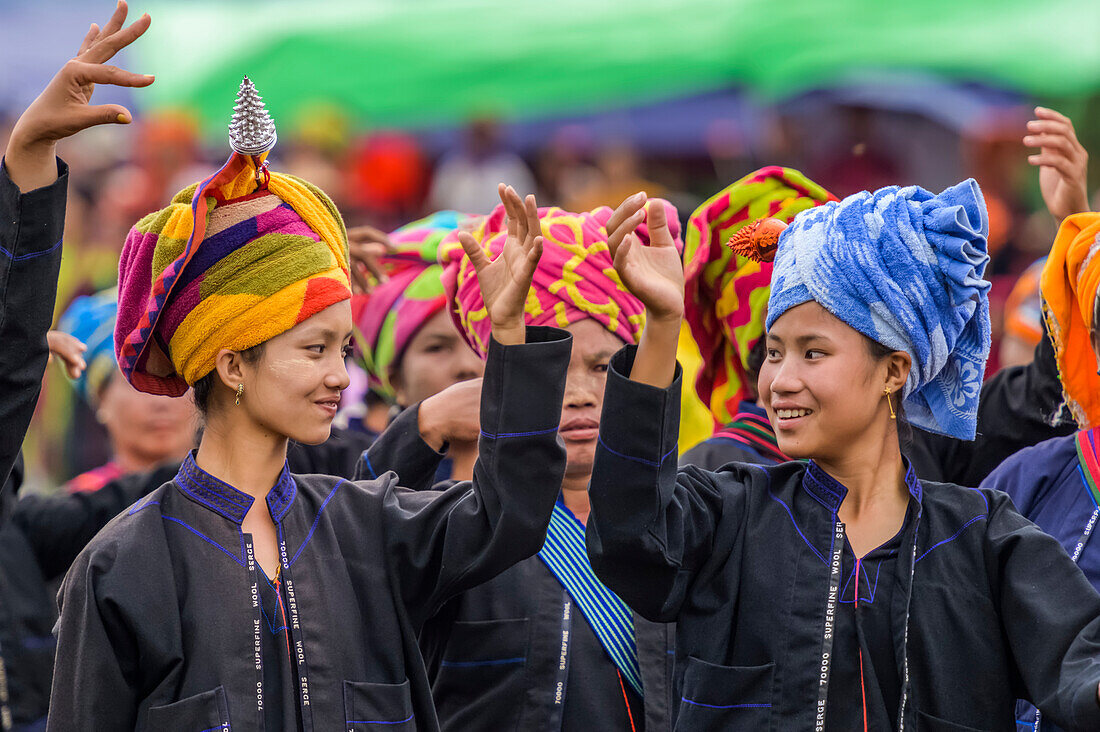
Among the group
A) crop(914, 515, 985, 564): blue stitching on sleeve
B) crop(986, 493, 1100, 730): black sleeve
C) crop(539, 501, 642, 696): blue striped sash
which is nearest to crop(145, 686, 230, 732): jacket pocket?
crop(539, 501, 642, 696): blue striped sash

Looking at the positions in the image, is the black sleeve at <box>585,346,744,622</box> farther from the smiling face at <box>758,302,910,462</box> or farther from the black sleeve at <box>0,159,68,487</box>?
the black sleeve at <box>0,159,68,487</box>

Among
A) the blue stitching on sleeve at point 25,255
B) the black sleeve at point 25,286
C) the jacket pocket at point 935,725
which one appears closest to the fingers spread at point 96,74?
the black sleeve at point 25,286

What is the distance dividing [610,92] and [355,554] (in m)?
8.73

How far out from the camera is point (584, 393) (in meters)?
3.70

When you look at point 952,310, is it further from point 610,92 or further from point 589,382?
point 610,92

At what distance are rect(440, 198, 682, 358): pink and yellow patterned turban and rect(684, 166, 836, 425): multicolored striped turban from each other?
220mm

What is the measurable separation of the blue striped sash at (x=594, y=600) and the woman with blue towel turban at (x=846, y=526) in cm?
37

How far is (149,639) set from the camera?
9.13ft

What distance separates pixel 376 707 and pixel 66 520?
2.38 meters

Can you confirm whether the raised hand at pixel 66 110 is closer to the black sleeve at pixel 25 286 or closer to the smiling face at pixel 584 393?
the black sleeve at pixel 25 286

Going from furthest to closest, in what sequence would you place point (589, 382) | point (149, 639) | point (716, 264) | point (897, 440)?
1. point (716, 264)
2. point (589, 382)
3. point (897, 440)
4. point (149, 639)

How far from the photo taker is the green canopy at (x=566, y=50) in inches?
389

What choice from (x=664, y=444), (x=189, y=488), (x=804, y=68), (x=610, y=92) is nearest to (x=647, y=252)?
(x=664, y=444)

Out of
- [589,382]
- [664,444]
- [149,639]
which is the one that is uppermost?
[589,382]
